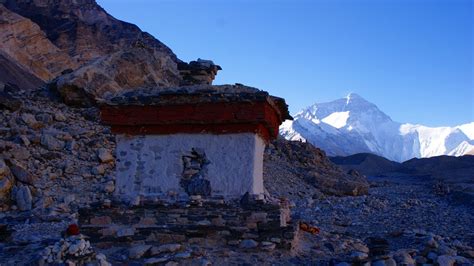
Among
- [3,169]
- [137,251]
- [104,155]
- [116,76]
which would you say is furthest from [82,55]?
[137,251]

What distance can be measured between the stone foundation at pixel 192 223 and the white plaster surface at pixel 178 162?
36 centimetres

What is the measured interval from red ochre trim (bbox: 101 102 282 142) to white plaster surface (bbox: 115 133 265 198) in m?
0.11

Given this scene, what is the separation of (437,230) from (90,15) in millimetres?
69990

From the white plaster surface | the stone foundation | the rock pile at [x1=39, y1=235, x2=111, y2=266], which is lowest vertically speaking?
the rock pile at [x1=39, y1=235, x2=111, y2=266]

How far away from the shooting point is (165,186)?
853cm

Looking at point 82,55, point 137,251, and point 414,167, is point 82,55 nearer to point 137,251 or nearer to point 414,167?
point 414,167

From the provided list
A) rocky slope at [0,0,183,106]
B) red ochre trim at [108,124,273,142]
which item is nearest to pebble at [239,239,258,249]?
red ochre trim at [108,124,273,142]

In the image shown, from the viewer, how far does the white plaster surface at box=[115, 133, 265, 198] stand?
838 centimetres

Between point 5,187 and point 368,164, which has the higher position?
point 368,164

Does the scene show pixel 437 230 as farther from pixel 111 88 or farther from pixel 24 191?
pixel 111 88

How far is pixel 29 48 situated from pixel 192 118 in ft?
169

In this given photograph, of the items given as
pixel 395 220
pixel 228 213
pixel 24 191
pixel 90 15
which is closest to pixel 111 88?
pixel 24 191

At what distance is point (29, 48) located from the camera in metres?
55.2

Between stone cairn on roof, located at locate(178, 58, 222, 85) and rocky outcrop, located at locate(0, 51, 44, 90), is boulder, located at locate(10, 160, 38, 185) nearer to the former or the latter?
stone cairn on roof, located at locate(178, 58, 222, 85)
